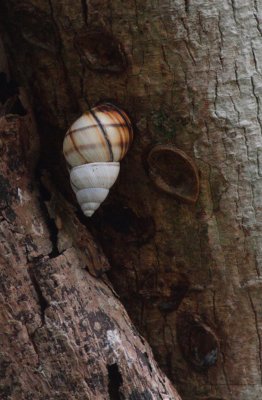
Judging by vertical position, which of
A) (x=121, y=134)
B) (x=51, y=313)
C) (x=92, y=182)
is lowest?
(x=51, y=313)

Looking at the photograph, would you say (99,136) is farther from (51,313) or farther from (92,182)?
(51,313)

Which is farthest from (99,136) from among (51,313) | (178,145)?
(51,313)

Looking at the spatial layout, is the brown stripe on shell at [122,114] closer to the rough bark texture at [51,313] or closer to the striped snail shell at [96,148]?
the striped snail shell at [96,148]

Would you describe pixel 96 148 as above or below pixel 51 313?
above

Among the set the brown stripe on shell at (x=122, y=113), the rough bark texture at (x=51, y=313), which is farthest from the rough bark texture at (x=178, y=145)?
the rough bark texture at (x=51, y=313)
